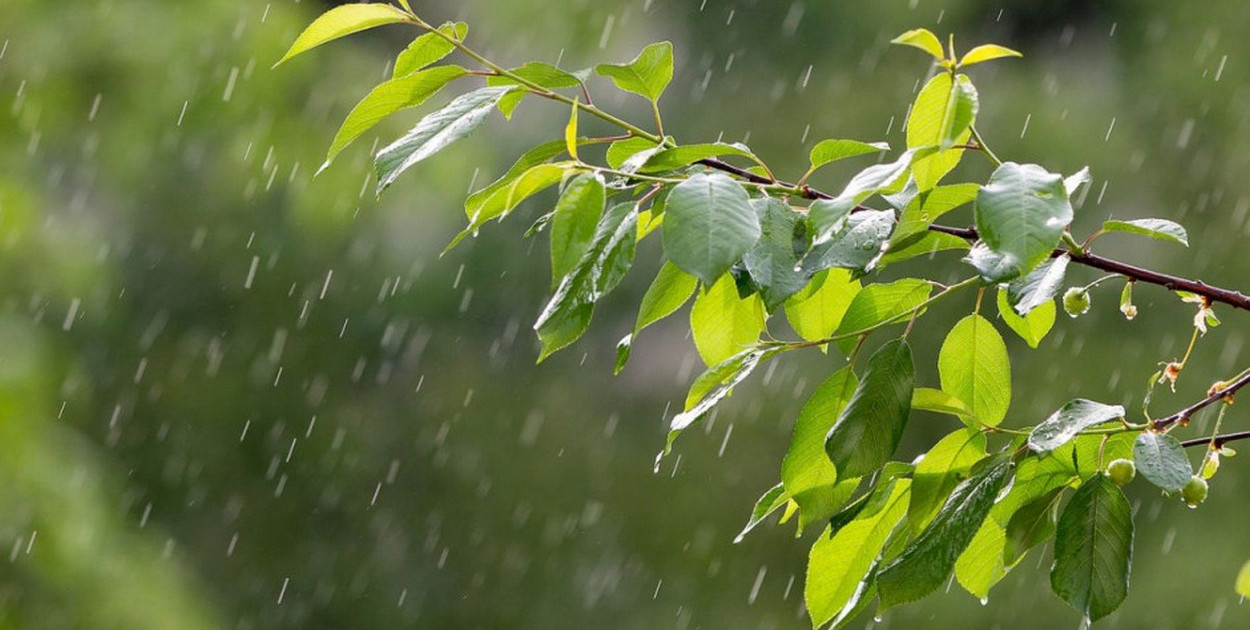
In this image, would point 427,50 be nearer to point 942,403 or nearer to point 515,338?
point 942,403

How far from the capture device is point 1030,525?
28.6 inches

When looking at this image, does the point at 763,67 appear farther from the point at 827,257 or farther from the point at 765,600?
the point at 827,257

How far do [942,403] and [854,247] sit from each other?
0.42ft

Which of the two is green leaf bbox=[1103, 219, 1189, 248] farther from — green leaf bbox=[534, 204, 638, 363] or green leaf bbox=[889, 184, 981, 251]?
green leaf bbox=[534, 204, 638, 363]

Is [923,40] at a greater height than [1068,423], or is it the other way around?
[923,40]

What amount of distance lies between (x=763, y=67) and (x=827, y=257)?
459 cm

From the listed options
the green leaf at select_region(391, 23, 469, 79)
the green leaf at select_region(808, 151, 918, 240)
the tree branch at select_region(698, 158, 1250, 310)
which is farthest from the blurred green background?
the green leaf at select_region(808, 151, 918, 240)

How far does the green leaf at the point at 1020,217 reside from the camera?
57 centimetres

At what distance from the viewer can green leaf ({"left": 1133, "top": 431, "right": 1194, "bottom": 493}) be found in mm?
655

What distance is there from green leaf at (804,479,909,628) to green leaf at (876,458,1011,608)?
58 mm

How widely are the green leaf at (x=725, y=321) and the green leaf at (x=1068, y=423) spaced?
0.17 meters

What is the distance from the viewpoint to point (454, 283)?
16.4ft

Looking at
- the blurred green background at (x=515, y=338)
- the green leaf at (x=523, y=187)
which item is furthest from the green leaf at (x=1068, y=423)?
the blurred green background at (x=515, y=338)

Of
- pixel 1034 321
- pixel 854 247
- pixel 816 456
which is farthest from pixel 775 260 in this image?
pixel 1034 321
